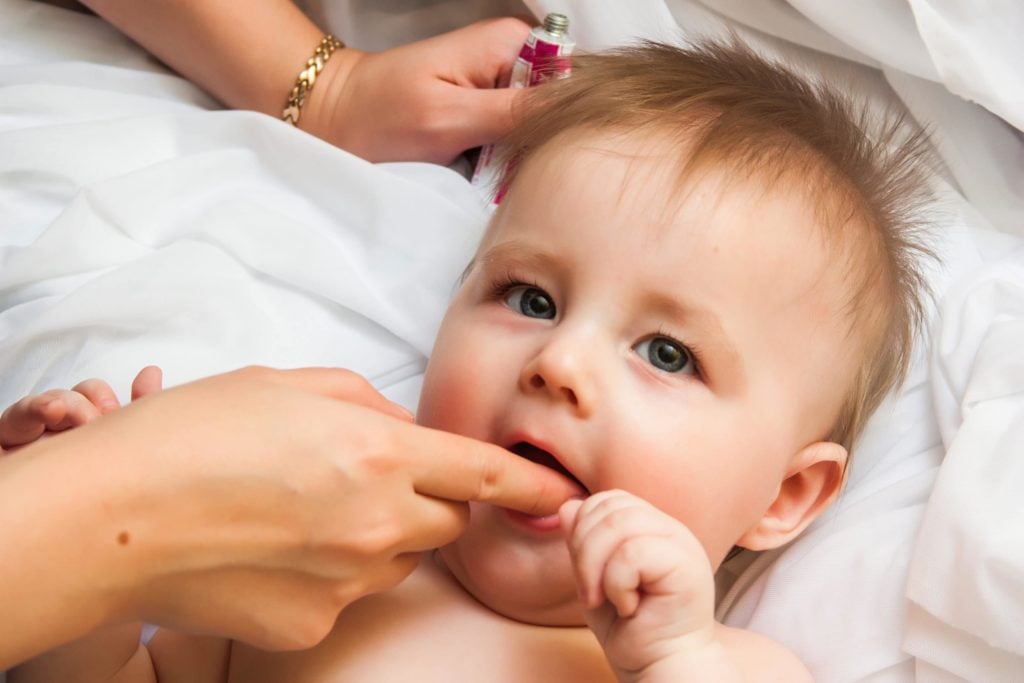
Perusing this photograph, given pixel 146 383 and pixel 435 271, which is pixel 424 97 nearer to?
pixel 435 271

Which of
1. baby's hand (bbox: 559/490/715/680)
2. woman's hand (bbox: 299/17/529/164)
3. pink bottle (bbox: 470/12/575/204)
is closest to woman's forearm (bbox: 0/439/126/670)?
baby's hand (bbox: 559/490/715/680)

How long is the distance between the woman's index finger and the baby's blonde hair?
33 centimetres

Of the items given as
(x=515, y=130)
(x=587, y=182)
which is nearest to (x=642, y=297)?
(x=587, y=182)

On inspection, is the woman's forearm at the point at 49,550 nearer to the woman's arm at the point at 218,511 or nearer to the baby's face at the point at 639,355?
the woman's arm at the point at 218,511

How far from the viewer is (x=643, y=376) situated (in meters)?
1.05

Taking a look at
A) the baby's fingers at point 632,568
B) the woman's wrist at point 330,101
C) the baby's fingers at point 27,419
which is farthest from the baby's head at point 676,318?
the woman's wrist at point 330,101

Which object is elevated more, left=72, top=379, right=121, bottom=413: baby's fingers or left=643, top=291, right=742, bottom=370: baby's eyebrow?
left=643, top=291, right=742, bottom=370: baby's eyebrow

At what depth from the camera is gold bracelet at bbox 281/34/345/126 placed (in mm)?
1586

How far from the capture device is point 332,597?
2.87 feet

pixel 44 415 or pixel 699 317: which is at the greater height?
pixel 699 317

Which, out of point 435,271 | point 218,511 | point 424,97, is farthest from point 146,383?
point 424,97

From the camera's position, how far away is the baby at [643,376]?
102 centimetres

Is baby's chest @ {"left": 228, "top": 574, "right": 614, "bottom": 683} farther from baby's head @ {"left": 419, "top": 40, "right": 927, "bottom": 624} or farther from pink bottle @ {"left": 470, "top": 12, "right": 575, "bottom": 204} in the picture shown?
pink bottle @ {"left": 470, "top": 12, "right": 575, "bottom": 204}

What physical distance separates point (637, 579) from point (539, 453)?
0.19 metres
